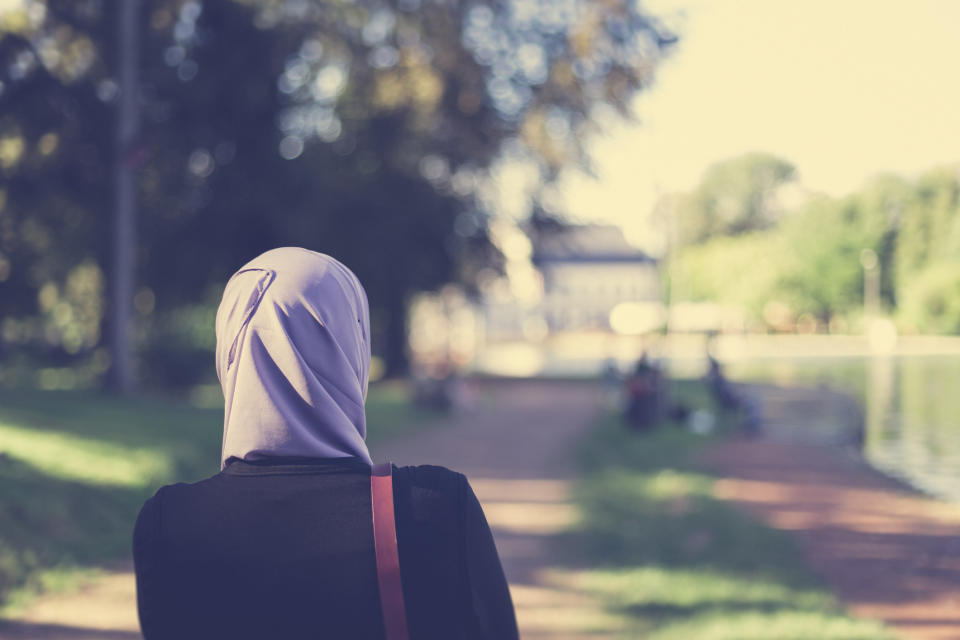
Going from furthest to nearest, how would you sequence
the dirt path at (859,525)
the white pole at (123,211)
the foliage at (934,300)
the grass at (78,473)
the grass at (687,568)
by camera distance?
the white pole at (123,211) → the foliage at (934,300) → the grass at (78,473) → the dirt path at (859,525) → the grass at (687,568)

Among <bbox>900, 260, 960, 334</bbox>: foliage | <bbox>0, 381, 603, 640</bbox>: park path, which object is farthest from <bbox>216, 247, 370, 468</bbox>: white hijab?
<bbox>900, 260, 960, 334</bbox>: foliage

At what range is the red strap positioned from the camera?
1.66 metres

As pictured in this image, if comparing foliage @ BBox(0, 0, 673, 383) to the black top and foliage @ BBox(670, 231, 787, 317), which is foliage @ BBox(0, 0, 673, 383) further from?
the black top

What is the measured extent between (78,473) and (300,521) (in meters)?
7.85

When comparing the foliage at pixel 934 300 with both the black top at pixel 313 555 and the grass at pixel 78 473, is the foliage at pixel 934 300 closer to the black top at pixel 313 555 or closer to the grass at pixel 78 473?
the grass at pixel 78 473

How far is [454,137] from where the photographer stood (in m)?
25.8

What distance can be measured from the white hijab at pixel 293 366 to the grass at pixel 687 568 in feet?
14.3

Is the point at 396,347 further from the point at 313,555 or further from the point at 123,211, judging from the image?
the point at 313,555

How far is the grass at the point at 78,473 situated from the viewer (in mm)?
6965

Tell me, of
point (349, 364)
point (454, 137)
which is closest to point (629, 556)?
point (349, 364)

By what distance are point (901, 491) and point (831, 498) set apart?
1217mm

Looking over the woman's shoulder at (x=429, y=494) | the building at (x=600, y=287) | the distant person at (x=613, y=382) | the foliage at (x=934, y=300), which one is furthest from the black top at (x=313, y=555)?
the building at (x=600, y=287)

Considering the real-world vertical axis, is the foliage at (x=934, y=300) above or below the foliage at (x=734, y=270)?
below

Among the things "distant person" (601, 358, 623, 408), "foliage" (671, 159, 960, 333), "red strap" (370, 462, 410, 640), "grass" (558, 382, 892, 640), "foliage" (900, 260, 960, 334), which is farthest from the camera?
"distant person" (601, 358, 623, 408)
